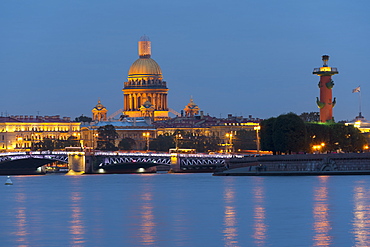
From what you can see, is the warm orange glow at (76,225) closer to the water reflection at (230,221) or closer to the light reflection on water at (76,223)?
the light reflection on water at (76,223)

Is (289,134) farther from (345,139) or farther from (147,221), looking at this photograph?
(147,221)

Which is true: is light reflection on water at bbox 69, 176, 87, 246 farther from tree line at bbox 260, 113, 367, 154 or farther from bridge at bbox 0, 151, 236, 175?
bridge at bbox 0, 151, 236, 175

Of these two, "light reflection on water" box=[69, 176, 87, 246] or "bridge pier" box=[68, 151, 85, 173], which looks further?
"bridge pier" box=[68, 151, 85, 173]

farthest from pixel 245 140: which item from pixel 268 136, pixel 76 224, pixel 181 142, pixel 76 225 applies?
pixel 76 225

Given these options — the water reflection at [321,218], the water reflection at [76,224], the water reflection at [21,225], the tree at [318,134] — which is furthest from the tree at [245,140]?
the water reflection at [21,225]

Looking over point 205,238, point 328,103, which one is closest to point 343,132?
point 328,103

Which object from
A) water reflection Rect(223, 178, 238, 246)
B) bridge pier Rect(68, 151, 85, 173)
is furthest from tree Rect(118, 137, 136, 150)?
water reflection Rect(223, 178, 238, 246)

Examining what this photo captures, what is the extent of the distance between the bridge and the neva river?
39490 mm

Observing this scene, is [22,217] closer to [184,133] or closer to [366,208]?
[366,208]

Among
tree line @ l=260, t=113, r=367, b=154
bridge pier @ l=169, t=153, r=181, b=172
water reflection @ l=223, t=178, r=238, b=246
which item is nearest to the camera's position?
water reflection @ l=223, t=178, r=238, b=246

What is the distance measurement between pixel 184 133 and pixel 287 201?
128183 millimetres

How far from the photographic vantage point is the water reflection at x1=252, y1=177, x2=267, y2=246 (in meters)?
50.3

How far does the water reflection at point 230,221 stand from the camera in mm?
49688

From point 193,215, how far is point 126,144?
12308 cm
